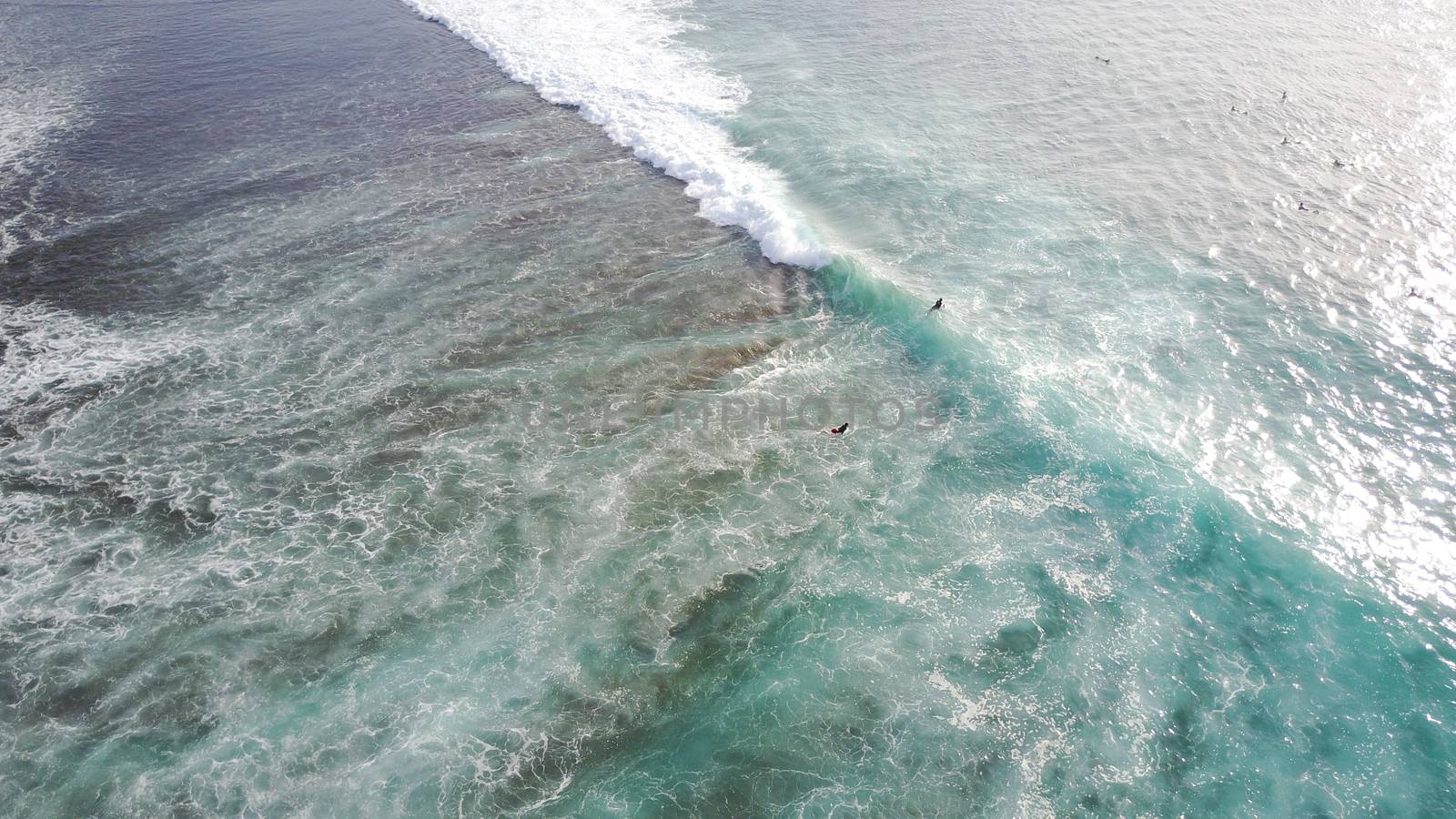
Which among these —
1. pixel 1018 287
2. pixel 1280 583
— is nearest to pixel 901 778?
pixel 1280 583

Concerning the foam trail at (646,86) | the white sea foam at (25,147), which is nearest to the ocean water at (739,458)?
the white sea foam at (25,147)

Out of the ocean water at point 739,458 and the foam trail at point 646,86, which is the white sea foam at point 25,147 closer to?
the ocean water at point 739,458

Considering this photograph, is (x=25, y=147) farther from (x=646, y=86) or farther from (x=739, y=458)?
(x=739, y=458)

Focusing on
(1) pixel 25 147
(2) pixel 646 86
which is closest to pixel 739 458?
(2) pixel 646 86

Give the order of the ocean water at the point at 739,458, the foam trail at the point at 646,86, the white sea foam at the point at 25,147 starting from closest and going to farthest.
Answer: the ocean water at the point at 739,458 < the white sea foam at the point at 25,147 < the foam trail at the point at 646,86

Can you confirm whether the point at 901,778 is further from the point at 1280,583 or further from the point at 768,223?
the point at 768,223

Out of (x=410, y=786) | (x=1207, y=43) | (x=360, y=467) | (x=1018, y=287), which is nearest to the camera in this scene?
(x=410, y=786)

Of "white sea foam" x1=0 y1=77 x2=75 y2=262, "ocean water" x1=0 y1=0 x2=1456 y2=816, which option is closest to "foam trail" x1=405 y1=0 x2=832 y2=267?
"ocean water" x1=0 y1=0 x2=1456 y2=816
